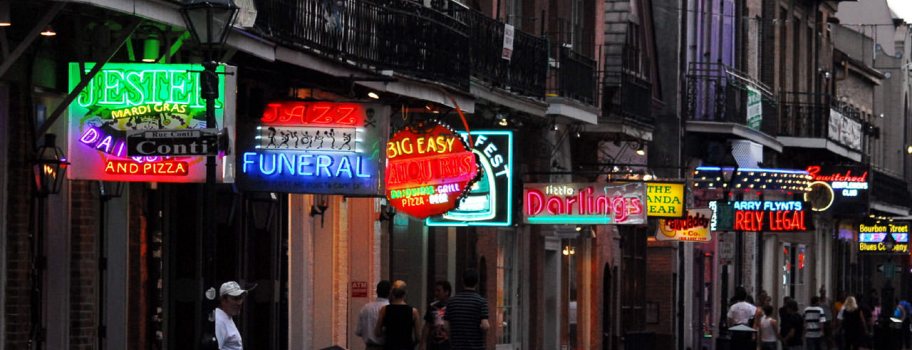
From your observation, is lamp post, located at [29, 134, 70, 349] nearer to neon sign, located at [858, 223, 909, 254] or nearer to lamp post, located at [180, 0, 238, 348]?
Answer: lamp post, located at [180, 0, 238, 348]

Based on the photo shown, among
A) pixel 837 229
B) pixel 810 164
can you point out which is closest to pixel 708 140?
pixel 810 164

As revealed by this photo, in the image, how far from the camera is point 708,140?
138 feet

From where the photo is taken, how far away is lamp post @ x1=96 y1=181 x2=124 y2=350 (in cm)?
1727

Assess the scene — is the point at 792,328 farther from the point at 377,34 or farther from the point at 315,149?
the point at 315,149

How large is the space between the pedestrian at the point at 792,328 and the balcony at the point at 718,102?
6.13 metres

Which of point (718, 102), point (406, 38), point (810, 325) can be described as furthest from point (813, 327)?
point (406, 38)

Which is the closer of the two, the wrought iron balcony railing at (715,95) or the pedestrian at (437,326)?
the pedestrian at (437,326)

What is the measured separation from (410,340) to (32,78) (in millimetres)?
6298

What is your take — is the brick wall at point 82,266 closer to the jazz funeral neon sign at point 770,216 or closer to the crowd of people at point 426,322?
the crowd of people at point 426,322

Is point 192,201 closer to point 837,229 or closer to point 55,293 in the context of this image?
point 55,293

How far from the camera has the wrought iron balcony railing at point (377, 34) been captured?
1836 centimetres

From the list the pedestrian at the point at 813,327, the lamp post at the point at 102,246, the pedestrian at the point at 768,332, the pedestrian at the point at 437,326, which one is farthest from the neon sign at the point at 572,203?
the lamp post at the point at 102,246

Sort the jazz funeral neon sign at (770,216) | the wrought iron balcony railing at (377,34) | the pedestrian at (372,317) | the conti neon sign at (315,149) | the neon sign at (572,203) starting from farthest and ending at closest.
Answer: the jazz funeral neon sign at (770,216)
the neon sign at (572,203)
the pedestrian at (372,317)
the conti neon sign at (315,149)
the wrought iron balcony railing at (377,34)

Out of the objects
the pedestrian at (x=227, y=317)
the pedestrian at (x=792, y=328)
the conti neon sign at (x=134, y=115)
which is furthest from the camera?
the pedestrian at (x=792, y=328)
